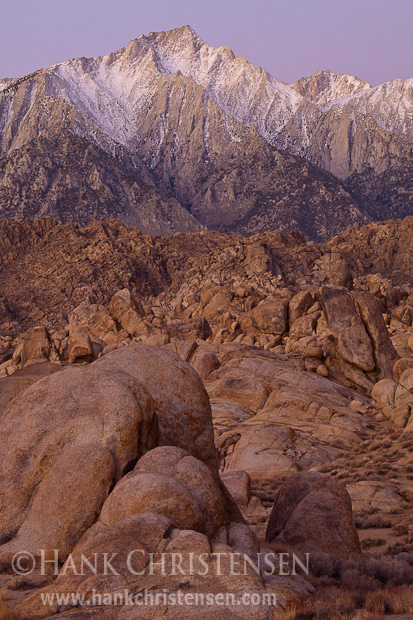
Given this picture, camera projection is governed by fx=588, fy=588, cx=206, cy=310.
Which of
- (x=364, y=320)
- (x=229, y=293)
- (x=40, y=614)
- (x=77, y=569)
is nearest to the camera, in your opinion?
(x=40, y=614)

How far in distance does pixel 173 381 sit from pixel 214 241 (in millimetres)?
102417

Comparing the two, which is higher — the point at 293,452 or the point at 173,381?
the point at 173,381

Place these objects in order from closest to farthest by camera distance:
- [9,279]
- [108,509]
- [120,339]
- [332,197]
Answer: [108,509] < [120,339] < [9,279] < [332,197]

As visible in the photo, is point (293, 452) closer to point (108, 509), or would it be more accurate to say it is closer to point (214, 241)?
point (108, 509)

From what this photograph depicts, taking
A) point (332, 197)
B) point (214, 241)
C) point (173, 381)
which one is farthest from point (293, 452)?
point (332, 197)

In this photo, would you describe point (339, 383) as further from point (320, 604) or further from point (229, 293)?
point (320, 604)

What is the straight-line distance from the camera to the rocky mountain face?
8969 millimetres

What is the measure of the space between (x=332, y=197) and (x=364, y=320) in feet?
470

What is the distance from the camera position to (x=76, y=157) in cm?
18050

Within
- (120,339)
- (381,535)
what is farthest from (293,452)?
(120,339)

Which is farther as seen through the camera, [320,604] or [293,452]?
[293,452]

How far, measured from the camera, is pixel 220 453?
28109 mm

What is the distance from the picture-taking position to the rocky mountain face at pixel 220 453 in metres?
8.97

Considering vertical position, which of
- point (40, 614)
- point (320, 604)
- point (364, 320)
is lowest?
point (364, 320)
